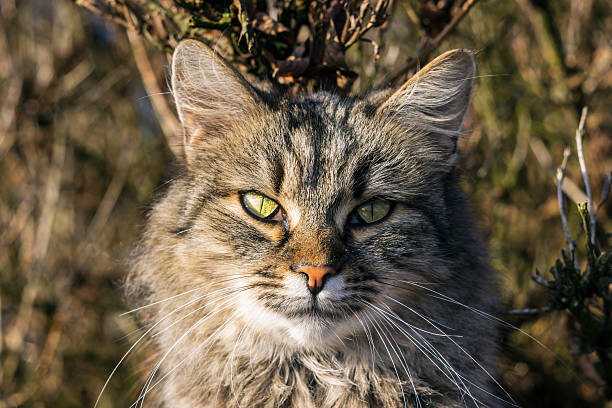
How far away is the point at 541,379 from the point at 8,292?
3.58m

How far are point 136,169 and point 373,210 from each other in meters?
2.87

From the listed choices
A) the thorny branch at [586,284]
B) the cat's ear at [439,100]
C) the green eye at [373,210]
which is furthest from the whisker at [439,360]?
the cat's ear at [439,100]

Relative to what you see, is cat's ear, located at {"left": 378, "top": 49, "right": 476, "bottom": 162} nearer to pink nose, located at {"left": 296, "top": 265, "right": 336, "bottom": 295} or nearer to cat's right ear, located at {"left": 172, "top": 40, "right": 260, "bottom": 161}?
cat's right ear, located at {"left": 172, "top": 40, "right": 260, "bottom": 161}

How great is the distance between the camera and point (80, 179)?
450 cm

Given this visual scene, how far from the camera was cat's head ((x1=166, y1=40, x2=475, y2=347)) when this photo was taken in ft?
5.67

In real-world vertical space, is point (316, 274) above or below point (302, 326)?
above

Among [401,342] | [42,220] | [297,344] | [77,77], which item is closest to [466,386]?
[401,342]

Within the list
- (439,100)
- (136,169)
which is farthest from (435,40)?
(136,169)

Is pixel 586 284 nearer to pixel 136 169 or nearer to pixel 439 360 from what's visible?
pixel 439 360

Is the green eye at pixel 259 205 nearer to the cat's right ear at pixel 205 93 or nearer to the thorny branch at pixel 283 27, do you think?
the cat's right ear at pixel 205 93

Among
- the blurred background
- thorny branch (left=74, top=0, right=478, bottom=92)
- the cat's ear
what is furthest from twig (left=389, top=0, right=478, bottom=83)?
the blurred background

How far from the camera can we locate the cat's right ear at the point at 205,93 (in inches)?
76.6

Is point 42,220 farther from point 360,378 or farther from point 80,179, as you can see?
point 360,378

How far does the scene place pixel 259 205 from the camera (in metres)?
1.91
